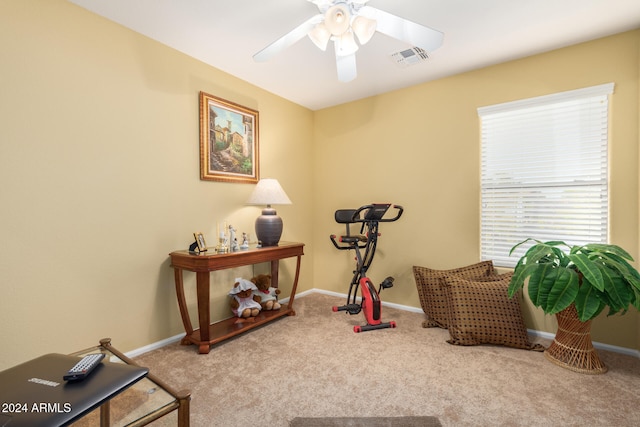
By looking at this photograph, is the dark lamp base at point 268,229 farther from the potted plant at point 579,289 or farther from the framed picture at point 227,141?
the potted plant at point 579,289

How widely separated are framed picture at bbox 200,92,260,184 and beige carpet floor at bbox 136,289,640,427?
1.60 meters

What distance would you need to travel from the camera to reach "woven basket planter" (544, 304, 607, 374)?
6.61 ft

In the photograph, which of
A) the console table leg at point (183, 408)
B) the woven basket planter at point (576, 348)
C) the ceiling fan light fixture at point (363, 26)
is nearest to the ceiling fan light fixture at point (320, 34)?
the ceiling fan light fixture at point (363, 26)

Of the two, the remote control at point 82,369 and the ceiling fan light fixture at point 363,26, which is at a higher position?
the ceiling fan light fixture at point 363,26

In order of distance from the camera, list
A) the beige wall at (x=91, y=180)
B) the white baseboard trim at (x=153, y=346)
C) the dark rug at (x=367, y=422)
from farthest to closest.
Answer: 1. the white baseboard trim at (x=153, y=346)
2. the beige wall at (x=91, y=180)
3. the dark rug at (x=367, y=422)

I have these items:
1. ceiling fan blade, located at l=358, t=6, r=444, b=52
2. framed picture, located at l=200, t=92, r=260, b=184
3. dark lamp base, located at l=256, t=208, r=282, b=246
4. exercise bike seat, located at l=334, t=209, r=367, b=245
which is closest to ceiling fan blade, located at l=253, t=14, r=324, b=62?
ceiling fan blade, located at l=358, t=6, r=444, b=52

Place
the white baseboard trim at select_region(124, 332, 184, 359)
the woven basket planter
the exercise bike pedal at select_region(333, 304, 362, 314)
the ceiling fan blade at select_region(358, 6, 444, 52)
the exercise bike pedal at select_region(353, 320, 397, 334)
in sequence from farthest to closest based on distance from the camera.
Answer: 1. the exercise bike pedal at select_region(333, 304, 362, 314)
2. the exercise bike pedal at select_region(353, 320, 397, 334)
3. the white baseboard trim at select_region(124, 332, 184, 359)
4. the woven basket planter
5. the ceiling fan blade at select_region(358, 6, 444, 52)

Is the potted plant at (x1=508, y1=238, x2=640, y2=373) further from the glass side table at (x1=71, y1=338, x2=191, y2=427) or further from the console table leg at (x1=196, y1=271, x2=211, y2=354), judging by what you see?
the console table leg at (x1=196, y1=271, x2=211, y2=354)

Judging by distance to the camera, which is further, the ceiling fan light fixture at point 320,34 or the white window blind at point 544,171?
the white window blind at point 544,171

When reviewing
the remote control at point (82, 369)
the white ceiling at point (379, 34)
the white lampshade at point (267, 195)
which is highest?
the white ceiling at point (379, 34)

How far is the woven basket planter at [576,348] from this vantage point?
6.61ft

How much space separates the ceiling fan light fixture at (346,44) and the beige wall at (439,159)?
160cm

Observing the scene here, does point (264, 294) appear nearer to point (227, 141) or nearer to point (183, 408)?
point (227, 141)

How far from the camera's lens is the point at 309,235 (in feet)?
13.4
